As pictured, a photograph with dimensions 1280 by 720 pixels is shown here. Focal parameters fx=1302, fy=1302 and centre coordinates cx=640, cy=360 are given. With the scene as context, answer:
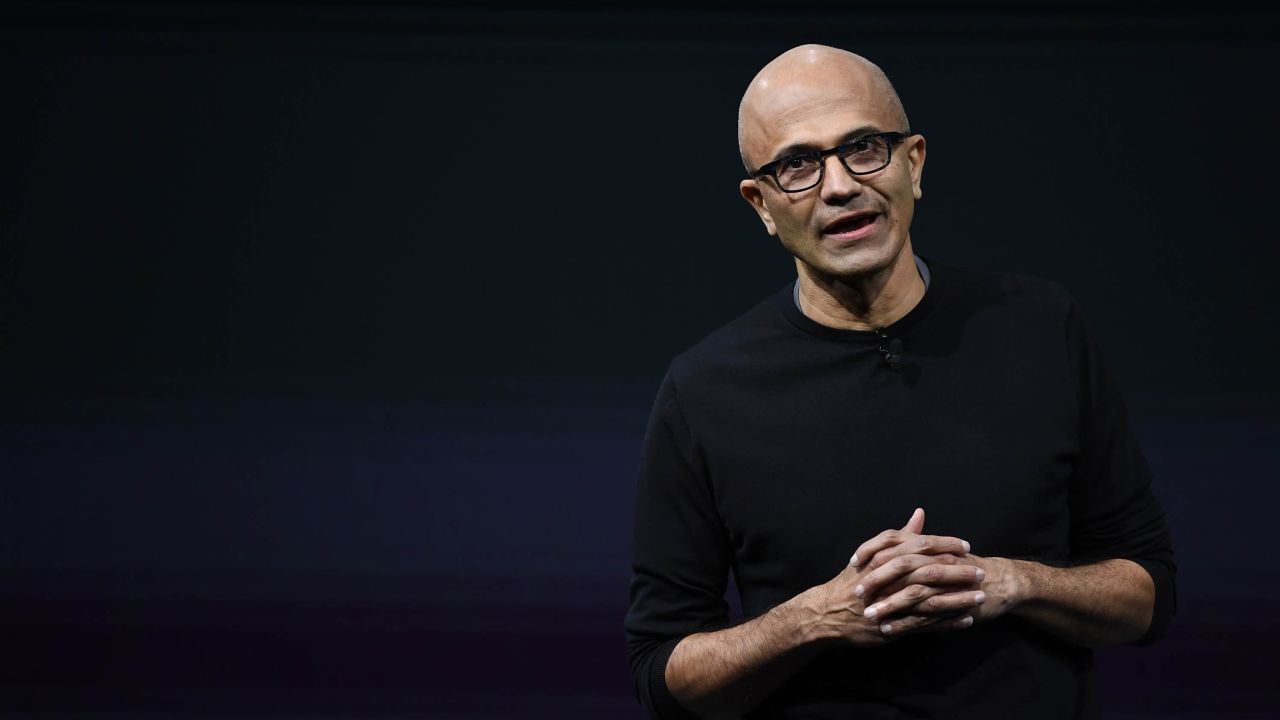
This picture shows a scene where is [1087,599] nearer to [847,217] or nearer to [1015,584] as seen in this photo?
[1015,584]

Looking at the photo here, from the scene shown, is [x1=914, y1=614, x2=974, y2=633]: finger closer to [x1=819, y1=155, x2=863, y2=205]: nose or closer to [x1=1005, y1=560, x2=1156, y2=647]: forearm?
[x1=1005, y1=560, x2=1156, y2=647]: forearm

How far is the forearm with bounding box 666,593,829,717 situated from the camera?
122cm

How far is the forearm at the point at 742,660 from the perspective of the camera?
122 centimetres

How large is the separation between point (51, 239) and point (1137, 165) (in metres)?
2.01

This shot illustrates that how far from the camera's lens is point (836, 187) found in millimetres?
1265

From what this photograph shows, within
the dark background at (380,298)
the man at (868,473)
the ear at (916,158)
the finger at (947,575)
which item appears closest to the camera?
the finger at (947,575)

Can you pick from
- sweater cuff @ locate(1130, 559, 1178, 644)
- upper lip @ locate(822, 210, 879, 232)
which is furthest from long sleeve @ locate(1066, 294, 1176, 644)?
upper lip @ locate(822, 210, 879, 232)

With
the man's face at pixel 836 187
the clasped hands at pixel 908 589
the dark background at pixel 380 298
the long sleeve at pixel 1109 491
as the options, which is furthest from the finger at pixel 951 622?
the dark background at pixel 380 298

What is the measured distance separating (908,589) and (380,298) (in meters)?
1.49

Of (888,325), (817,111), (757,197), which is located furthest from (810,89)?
(888,325)

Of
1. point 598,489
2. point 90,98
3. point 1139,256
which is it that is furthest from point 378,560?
point 1139,256

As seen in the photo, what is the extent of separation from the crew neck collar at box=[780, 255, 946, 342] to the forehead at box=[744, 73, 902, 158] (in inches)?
6.6

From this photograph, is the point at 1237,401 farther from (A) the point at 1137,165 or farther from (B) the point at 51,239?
(B) the point at 51,239

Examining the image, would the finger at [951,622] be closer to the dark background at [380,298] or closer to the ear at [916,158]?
the ear at [916,158]
